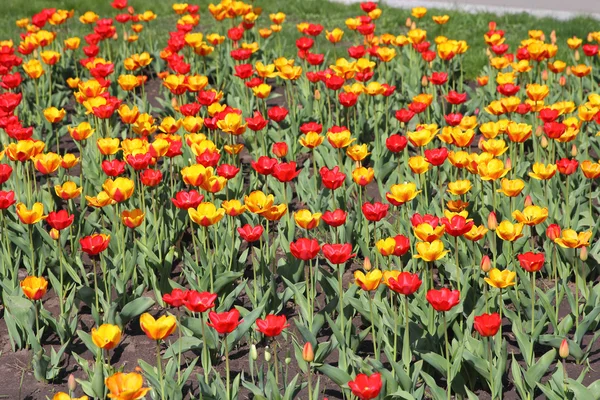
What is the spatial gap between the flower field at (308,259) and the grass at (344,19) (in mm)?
1995

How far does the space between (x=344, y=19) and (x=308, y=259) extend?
234 inches

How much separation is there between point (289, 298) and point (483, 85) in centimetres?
304

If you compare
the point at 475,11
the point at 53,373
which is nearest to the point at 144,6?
the point at 475,11

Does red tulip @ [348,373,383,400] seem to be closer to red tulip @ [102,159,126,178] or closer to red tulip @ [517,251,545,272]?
red tulip @ [517,251,545,272]

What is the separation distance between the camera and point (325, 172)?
15.1 ft

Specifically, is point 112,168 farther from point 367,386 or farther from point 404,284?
point 367,386

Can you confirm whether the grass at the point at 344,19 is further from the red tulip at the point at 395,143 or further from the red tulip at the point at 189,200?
the red tulip at the point at 189,200

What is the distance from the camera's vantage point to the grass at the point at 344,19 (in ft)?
28.3

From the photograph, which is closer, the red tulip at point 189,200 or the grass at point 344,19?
the red tulip at point 189,200

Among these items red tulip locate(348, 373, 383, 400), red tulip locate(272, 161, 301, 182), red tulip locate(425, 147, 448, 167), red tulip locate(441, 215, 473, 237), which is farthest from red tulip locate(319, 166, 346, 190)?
red tulip locate(348, 373, 383, 400)

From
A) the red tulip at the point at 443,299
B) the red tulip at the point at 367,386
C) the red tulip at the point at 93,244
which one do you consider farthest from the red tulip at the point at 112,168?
the red tulip at the point at 367,386

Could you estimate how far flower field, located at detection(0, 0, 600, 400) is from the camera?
366 cm

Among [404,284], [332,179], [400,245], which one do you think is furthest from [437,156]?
[404,284]

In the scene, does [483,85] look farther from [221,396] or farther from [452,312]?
[221,396]
